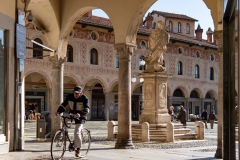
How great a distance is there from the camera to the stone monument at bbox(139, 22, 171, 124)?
17.2 metres

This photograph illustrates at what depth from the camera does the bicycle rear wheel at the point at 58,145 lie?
9023 mm

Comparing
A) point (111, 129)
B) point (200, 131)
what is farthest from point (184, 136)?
point (111, 129)

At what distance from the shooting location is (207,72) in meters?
52.3

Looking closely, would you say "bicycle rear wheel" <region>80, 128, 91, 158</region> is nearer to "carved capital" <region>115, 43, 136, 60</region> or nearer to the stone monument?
"carved capital" <region>115, 43, 136, 60</region>

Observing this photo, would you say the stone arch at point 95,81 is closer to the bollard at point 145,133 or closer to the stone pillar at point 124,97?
the bollard at point 145,133

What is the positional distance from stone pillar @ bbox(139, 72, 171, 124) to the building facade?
15.7 m

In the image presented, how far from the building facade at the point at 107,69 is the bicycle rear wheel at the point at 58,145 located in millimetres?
24124

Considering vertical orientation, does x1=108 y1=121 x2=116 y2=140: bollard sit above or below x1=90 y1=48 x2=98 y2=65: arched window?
below

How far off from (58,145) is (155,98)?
8.60 meters

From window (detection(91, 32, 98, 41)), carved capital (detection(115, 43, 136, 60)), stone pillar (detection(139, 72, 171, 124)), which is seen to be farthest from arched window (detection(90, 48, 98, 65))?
carved capital (detection(115, 43, 136, 60))

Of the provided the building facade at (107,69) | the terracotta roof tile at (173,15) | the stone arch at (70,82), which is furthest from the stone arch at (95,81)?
the terracotta roof tile at (173,15)

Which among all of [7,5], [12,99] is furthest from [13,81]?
[7,5]

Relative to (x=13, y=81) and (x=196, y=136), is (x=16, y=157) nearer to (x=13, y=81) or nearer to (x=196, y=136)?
(x=13, y=81)

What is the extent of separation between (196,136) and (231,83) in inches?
517
